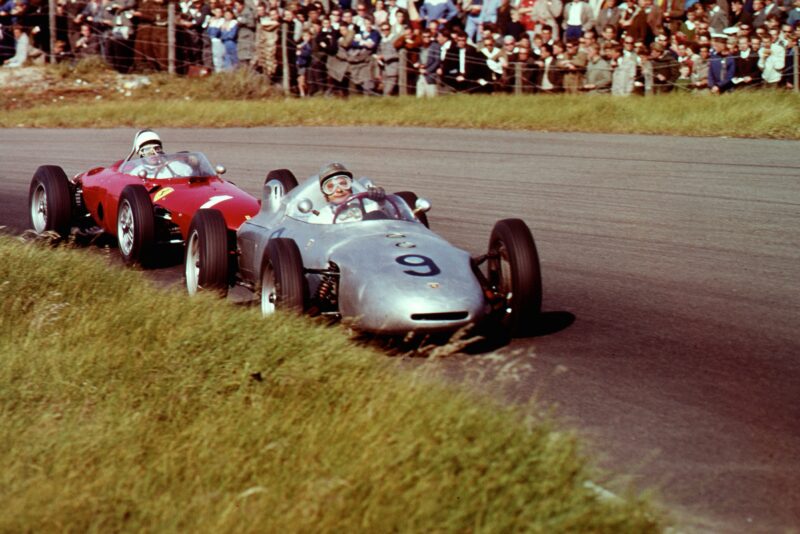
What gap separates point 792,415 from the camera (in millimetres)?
5914

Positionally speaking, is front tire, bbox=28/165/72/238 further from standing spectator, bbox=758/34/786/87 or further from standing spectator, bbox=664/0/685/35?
standing spectator, bbox=758/34/786/87

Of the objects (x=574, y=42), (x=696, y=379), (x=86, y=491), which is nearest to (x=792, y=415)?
(x=696, y=379)

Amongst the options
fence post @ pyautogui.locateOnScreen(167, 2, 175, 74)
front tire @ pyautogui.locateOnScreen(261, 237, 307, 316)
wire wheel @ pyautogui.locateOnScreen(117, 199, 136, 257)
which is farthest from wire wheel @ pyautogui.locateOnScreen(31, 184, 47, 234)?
fence post @ pyautogui.locateOnScreen(167, 2, 175, 74)

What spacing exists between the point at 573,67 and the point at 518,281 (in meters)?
12.1

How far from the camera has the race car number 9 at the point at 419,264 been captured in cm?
680

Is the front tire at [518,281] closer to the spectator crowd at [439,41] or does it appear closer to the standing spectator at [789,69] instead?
the spectator crowd at [439,41]

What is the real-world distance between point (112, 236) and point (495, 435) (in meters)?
7.62

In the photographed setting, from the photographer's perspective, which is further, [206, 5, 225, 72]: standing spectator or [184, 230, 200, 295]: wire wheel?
[206, 5, 225, 72]: standing spectator

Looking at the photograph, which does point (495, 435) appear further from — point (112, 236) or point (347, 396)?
point (112, 236)

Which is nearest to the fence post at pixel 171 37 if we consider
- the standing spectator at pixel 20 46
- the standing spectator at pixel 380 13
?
the standing spectator at pixel 20 46

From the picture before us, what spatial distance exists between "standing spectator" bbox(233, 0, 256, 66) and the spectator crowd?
2 cm

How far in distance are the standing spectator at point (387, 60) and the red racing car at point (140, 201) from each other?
9.63m

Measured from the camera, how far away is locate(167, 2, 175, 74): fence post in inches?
938

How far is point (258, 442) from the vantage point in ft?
15.2
